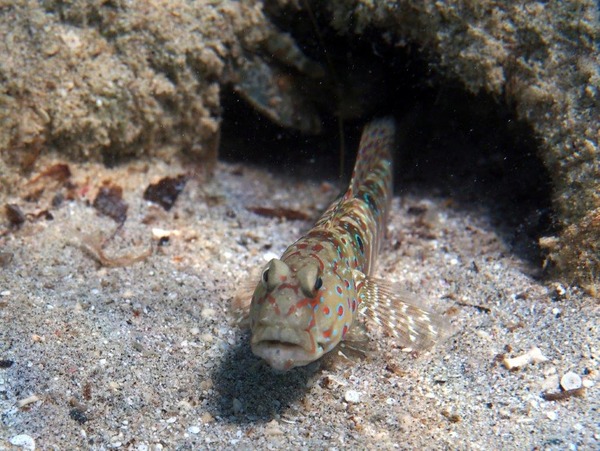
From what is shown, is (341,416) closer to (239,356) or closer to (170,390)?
(239,356)

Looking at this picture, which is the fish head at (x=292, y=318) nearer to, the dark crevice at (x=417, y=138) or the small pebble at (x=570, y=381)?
the small pebble at (x=570, y=381)

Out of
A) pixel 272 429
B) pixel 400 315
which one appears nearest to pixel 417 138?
pixel 400 315

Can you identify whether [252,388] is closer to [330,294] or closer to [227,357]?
[227,357]

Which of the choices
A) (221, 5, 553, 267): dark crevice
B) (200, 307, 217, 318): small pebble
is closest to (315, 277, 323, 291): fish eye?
(200, 307, 217, 318): small pebble

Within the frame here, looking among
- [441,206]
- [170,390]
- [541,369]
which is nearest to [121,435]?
[170,390]

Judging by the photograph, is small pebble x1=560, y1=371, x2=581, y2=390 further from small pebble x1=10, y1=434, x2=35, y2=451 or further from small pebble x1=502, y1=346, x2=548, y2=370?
small pebble x1=10, y1=434, x2=35, y2=451

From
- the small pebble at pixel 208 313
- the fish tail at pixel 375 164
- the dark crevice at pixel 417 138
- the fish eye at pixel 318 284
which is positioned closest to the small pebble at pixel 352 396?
the fish eye at pixel 318 284
